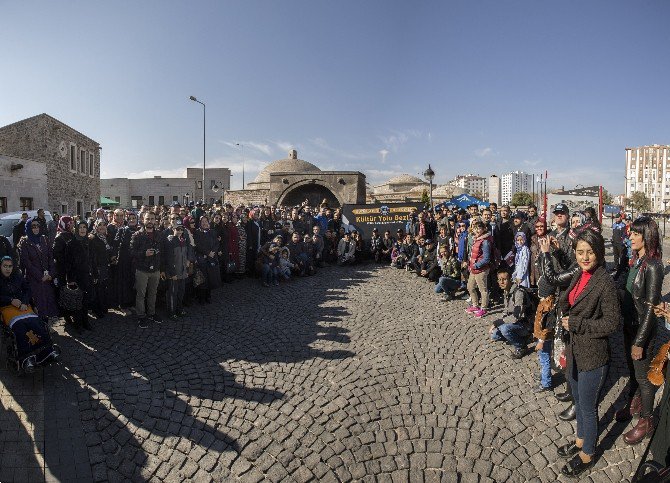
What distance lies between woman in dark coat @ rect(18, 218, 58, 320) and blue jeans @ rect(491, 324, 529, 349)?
6.97m

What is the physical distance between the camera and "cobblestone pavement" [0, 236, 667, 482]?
10.7 feet

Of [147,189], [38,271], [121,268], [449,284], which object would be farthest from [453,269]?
[147,189]

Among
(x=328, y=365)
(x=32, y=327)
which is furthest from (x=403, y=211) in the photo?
(x=32, y=327)

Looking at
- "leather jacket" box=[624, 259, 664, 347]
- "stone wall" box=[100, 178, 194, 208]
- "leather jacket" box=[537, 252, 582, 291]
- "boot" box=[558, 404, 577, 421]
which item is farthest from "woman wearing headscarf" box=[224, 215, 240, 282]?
"stone wall" box=[100, 178, 194, 208]

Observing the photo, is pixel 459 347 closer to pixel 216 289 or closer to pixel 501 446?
pixel 501 446

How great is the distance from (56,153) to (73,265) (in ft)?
71.6

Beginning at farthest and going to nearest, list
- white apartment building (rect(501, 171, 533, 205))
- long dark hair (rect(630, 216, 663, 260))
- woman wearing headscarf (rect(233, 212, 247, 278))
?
white apartment building (rect(501, 171, 533, 205))
woman wearing headscarf (rect(233, 212, 247, 278))
long dark hair (rect(630, 216, 663, 260))

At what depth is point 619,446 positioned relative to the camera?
339 centimetres

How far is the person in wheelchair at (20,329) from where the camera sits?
177 inches

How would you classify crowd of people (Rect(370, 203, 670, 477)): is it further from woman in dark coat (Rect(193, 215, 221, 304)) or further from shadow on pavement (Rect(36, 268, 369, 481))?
woman in dark coat (Rect(193, 215, 221, 304))

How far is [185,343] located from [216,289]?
11.3ft

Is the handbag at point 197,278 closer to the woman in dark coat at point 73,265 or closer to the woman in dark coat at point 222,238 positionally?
the woman in dark coat at point 73,265

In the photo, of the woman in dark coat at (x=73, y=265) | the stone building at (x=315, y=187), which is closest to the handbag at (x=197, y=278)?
the woman in dark coat at (x=73, y=265)

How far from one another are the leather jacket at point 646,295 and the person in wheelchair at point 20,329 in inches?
251
